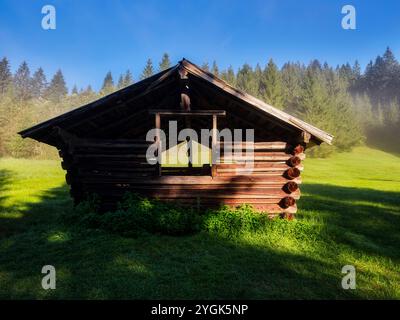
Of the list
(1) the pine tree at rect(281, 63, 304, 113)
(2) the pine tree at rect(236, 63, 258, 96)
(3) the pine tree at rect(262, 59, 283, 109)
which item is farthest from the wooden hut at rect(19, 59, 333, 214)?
(1) the pine tree at rect(281, 63, 304, 113)

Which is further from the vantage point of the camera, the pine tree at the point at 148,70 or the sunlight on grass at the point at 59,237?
the pine tree at the point at 148,70

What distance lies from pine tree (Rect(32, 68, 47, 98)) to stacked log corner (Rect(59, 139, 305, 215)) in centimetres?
14381

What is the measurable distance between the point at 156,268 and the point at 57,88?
148664mm

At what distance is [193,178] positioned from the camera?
10.8 metres

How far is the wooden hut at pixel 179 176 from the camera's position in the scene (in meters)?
10.6

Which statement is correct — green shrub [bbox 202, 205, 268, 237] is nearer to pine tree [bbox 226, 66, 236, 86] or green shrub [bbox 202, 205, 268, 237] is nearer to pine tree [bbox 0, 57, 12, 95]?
pine tree [bbox 226, 66, 236, 86]

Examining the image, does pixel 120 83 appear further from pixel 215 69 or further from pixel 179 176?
pixel 179 176

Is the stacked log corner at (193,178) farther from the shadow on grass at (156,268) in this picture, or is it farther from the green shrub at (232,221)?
the shadow on grass at (156,268)

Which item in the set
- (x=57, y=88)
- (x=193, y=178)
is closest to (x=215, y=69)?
(x=57, y=88)

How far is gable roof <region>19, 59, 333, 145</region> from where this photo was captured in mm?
10258

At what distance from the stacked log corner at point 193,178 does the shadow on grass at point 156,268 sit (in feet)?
6.02

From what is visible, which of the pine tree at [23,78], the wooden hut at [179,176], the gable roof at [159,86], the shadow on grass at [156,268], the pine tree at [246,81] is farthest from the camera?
the pine tree at [23,78]

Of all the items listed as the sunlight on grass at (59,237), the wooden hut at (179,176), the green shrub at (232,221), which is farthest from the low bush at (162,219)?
the sunlight on grass at (59,237)
